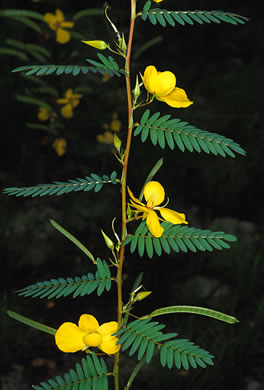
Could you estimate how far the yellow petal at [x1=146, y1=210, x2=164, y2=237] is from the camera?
694mm

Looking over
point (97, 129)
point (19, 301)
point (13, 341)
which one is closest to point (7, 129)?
point (97, 129)

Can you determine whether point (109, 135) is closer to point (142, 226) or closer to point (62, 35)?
point (62, 35)

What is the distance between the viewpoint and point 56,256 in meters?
2.18

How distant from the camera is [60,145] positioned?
2201 mm

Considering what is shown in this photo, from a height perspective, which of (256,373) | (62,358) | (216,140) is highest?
(216,140)

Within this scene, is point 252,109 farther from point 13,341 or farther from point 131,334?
point 131,334

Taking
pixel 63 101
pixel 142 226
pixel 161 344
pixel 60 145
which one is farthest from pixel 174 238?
pixel 60 145

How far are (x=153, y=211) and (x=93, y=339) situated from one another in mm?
207

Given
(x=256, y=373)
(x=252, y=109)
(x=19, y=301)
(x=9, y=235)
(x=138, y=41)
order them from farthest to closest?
(x=138, y=41) < (x=252, y=109) < (x=9, y=235) < (x=19, y=301) < (x=256, y=373)

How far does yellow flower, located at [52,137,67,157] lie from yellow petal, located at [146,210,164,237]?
5.03ft

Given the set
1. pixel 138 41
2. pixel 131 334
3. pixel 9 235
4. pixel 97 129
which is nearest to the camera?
pixel 131 334

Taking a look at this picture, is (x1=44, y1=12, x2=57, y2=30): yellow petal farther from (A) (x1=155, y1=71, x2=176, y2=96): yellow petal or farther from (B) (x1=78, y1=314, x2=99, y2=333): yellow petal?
(B) (x1=78, y1=314, x2=99, y2=333): yellow petal

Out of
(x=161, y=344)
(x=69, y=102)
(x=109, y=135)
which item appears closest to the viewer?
(x=161, y=344)

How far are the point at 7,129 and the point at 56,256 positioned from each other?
79 cm
